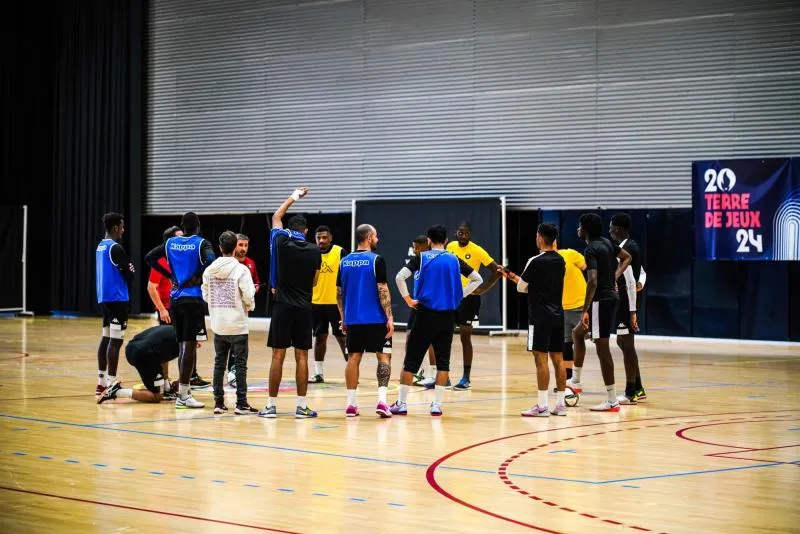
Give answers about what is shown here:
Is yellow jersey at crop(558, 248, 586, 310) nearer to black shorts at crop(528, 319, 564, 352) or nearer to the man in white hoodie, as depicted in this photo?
black shorts at crop(528, 319, 564, 352)

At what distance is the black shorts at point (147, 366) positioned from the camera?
516 inches

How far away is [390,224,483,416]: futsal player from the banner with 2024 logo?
11.5 metres

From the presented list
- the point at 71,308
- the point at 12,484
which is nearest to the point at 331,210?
the point at 71,308

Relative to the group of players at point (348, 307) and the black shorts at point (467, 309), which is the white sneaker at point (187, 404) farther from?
the black shorts at point (467, 309)

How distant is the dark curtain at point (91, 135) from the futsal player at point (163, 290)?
57.1 feet

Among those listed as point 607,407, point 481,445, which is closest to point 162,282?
point 607,407

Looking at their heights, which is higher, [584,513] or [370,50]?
[370,50]

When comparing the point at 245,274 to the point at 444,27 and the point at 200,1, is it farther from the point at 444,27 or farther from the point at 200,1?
the point at 200,1

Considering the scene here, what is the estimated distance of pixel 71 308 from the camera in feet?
109

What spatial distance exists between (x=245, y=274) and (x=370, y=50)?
655 inches

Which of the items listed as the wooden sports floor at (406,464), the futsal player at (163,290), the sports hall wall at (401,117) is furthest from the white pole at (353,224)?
the futsal player at (163,290)

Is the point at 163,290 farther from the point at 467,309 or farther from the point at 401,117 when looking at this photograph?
the point at 401,117

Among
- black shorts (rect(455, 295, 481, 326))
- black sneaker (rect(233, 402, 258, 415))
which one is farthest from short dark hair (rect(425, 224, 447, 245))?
black shorts (rect(455, 295, 481, 326))

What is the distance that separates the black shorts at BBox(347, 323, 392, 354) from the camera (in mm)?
12055
